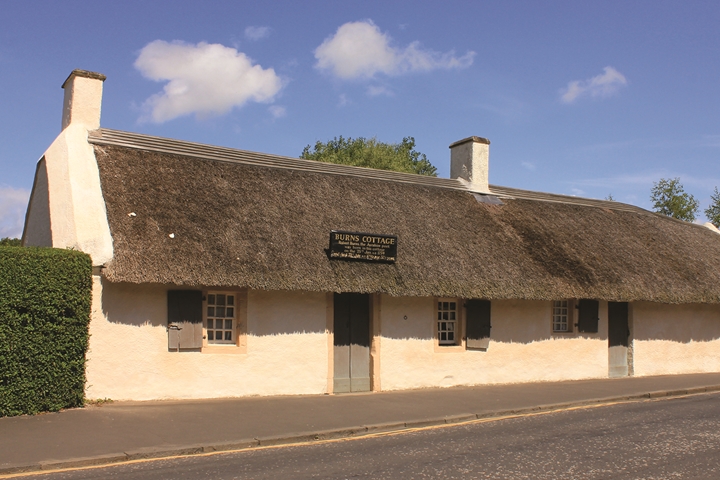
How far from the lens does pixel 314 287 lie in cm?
1180

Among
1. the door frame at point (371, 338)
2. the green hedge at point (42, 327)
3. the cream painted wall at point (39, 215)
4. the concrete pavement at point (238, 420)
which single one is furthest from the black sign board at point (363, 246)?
the cream painted wall at point (39, 215)

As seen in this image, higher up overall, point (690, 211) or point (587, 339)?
point (690, 211)

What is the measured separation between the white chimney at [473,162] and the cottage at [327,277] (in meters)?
0.12

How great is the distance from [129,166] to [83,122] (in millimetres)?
1580

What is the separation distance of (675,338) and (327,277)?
37.4 ft

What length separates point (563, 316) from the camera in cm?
1645

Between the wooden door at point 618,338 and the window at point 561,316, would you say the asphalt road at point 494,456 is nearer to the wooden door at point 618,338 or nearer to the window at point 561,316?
the window at point 561,316

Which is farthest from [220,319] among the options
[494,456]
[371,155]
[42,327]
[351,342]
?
[371,155]

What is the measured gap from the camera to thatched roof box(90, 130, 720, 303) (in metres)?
11.3

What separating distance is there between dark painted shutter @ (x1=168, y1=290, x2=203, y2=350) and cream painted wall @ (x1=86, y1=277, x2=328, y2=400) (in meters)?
0.15

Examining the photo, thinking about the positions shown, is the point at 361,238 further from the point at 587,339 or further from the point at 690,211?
the point at 690,211

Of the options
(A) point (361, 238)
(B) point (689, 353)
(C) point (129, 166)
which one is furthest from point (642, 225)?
(C) point (129, 166)

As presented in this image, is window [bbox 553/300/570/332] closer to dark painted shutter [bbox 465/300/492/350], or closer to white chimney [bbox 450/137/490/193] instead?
dark painted shutter [bbox 465/300/492/350]

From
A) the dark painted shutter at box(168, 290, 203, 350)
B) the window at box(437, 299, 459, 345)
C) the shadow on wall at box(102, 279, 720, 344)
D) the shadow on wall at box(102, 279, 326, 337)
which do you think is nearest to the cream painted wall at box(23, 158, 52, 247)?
the shadow on wall at box(102, 279, 326, 337)
